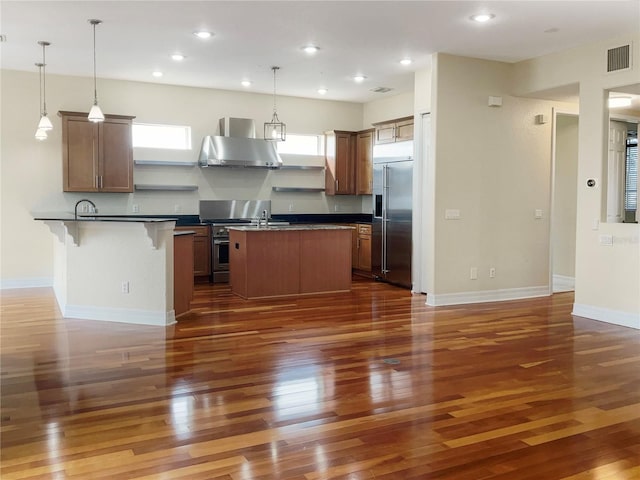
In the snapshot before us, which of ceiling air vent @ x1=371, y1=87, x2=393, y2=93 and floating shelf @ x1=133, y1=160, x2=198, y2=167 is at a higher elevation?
ceiling air vent @ x1=371, y1=87, x2=393, y2=93

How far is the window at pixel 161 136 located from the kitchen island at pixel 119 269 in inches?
117

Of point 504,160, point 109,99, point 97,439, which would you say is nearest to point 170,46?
point 109,99

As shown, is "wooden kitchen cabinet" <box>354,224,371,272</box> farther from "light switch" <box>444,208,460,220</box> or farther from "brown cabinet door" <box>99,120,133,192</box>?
"brown cabinet door" <box>99,120,133,192</box>

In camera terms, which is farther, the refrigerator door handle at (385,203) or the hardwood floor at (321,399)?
the refrigerator door handle at (385,203)

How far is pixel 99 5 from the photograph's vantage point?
4.91 meters

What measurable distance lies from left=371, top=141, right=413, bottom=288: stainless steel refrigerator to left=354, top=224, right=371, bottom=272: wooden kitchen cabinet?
0.33 meters

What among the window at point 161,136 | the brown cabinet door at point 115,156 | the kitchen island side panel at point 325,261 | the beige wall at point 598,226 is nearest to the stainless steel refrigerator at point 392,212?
the kitchen island side panel at point 325,261

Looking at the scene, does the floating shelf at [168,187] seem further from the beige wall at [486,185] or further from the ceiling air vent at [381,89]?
the beige wall at [486,185]

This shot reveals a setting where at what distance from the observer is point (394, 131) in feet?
26.2

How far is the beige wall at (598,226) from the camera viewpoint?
218 inches

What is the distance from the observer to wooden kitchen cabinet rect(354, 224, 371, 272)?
8891 mm

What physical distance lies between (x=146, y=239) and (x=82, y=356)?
1.39m

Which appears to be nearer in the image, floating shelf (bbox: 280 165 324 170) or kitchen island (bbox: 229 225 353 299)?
kitchen island (bbox: 229 225 353 299)

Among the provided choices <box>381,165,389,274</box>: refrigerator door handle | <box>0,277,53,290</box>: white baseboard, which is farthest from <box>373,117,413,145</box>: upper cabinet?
<box>0,277,53,290</box>: white baseboard
